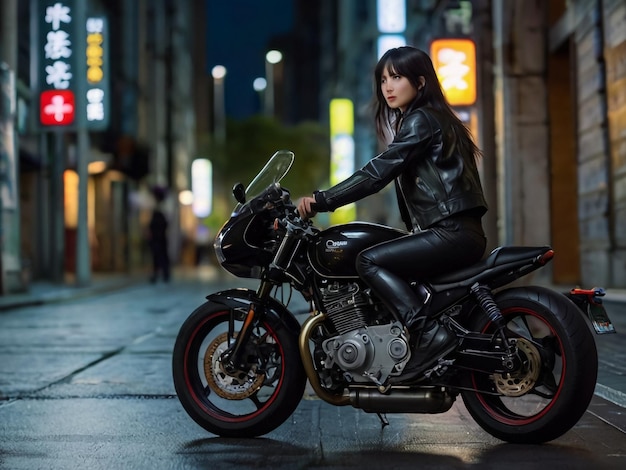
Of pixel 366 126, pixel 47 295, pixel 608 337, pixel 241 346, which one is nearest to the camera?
pixel 241 346

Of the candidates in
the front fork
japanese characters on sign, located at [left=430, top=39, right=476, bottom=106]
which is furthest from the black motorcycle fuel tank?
japanese characters on sign, located at [left=430, top=39, right=476, bottom=106]

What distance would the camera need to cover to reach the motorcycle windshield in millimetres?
4723

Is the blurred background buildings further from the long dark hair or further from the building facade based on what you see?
the long dark hair

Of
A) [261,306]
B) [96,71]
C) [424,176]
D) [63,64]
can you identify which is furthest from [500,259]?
[96,71]

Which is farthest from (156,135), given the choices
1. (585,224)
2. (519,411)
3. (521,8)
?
(519,411)

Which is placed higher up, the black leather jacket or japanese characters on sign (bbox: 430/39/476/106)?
japanese characters on sign (bbox: 430/39/476/106)

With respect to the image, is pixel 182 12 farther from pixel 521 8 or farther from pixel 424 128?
pixel 424 128

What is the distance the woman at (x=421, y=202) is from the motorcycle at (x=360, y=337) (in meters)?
0.07

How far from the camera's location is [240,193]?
15.3 feet

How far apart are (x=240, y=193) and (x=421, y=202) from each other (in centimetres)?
85

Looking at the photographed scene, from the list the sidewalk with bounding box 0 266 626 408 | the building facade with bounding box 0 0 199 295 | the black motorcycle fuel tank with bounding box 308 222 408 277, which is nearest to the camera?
the black motorcycle fuel tank with bounding box 308 222 408 277


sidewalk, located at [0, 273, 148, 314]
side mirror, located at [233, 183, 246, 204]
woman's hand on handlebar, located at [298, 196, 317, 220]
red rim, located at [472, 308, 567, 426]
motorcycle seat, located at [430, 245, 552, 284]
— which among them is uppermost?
side mirror, located at [233, 183, 246, 204]

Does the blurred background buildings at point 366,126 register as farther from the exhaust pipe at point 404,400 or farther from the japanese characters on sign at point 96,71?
the exhaust pipe at point 404,400

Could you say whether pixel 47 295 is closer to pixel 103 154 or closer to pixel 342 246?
pixel 342 246
